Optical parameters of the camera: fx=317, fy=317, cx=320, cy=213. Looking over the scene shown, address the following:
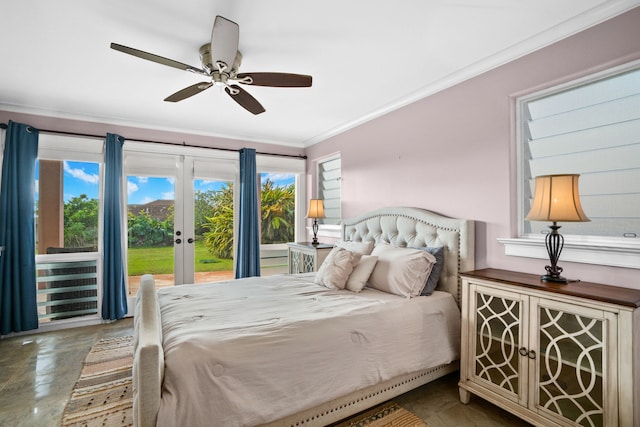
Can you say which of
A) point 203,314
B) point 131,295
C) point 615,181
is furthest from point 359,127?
point 131,295

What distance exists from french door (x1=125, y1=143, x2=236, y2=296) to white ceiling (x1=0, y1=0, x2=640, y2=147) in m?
0.93

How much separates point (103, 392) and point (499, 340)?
2.79m

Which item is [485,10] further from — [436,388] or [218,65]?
[436,388]

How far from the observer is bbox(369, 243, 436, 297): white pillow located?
2.45 metres

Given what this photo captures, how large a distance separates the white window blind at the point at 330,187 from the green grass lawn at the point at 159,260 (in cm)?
174

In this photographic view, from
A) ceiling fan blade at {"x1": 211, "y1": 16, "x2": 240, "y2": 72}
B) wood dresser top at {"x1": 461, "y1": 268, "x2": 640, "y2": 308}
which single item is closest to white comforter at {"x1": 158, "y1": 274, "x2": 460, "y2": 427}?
wood dresser top at {"x1": 461, "y1": 268, "x2": 640, "y2": 308}

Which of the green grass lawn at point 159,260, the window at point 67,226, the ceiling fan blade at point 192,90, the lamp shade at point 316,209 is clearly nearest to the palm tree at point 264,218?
the green grass lawn at point 159,260

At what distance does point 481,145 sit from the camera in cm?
256

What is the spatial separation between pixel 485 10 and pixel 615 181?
1298 mm

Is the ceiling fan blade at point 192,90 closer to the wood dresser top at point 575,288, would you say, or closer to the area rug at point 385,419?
the wood dresser top at point 575,288

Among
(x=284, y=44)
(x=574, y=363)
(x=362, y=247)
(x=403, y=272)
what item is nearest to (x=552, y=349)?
(x=574, y=363)

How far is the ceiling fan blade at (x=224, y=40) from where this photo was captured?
177 cm

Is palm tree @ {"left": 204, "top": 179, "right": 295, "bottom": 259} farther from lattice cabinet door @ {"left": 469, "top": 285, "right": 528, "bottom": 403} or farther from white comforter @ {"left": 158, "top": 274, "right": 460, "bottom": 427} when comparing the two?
lattice cabinet door @ {"left": 469, "top": 285, "right": 528, "bottom": 403}

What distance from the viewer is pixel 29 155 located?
11.3 feet
